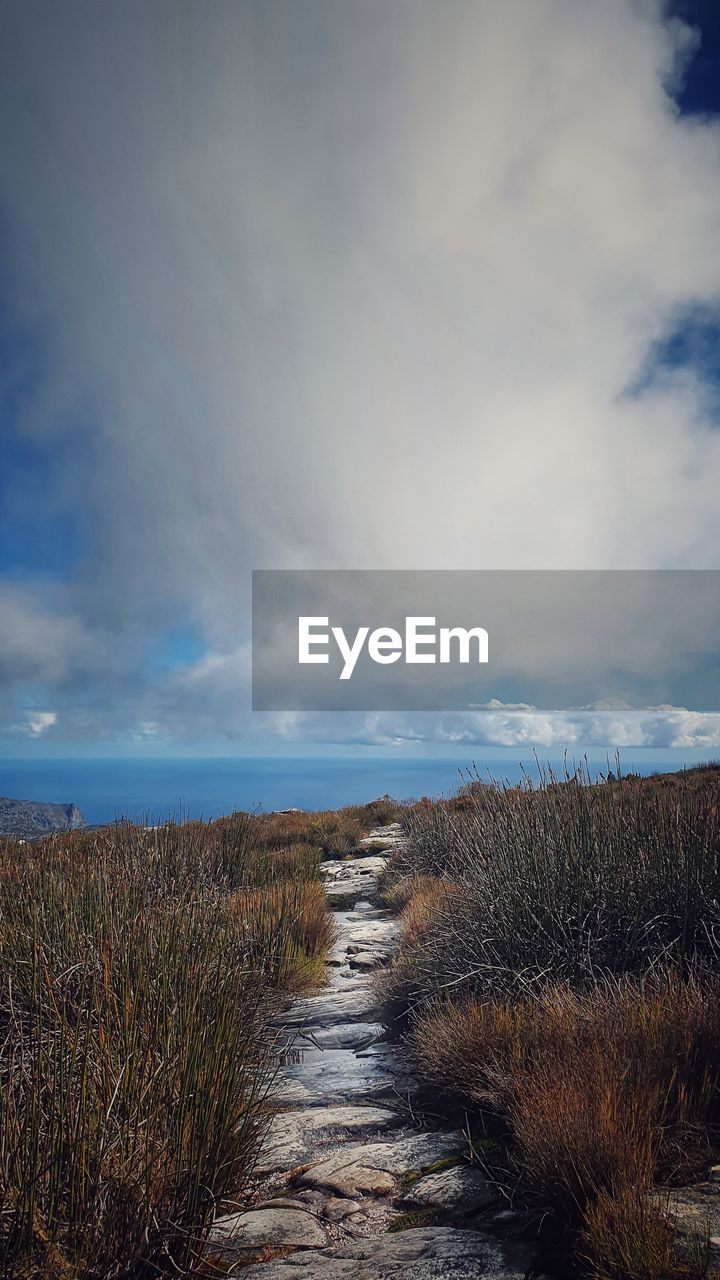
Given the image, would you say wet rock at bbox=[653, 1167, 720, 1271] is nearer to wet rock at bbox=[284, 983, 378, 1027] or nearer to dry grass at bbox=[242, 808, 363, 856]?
wet rock at bbox=[284, 983, 378, 1027]

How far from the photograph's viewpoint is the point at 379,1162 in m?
3.16

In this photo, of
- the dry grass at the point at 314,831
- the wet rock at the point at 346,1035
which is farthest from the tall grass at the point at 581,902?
the dry grass at the point at 314,831

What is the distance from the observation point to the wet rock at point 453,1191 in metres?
2.71

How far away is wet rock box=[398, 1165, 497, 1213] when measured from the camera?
8.89 ft

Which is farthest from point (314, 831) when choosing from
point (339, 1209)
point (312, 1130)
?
point (339, 1209)

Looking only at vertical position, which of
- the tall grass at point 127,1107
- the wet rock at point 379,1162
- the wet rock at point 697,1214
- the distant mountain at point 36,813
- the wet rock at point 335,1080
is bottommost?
the distant mountain at point 36,813

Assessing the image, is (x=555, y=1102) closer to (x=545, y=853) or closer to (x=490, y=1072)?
(x=490, y=1072)

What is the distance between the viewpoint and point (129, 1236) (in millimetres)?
2131

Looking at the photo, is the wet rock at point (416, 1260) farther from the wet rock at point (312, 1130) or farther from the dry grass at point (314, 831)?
the dry grass at point (314, 831)

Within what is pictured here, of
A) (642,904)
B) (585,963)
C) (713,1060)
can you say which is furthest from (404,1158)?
(642,904)

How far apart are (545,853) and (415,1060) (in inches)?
72.2

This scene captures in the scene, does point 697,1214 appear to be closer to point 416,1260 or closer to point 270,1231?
point 416,1260

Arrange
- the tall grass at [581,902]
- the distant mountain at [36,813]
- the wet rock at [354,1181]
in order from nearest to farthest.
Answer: the wet rock at [354,1181] < the tall grass at [581,902] < the distant mountain at [36,813]

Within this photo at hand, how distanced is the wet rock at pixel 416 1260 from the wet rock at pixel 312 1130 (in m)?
0.82
